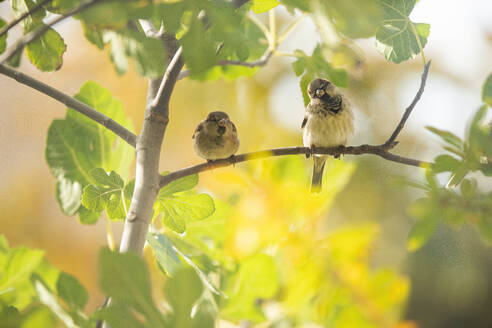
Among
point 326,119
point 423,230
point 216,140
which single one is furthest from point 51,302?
point 326,119

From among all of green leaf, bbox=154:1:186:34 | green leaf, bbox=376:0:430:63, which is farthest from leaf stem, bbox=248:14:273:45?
green leaf, bbox=154:1:186:34

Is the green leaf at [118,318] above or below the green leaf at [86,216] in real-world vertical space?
below

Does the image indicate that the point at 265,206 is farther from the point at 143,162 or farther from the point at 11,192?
the point at 11,192

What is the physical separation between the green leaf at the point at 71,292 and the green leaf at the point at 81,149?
0.14m

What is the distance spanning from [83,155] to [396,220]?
3.25m

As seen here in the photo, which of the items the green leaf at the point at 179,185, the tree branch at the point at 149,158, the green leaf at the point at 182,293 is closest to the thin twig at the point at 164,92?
the tree branch at the point at 149,158

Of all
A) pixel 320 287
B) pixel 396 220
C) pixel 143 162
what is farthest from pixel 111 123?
pixel 396 220

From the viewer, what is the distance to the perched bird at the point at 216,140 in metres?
1.55

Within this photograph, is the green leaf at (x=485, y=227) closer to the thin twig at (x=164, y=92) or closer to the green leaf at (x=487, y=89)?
the green leaf at (x=487, y=89)

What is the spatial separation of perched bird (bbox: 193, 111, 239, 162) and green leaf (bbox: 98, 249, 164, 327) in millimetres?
1178

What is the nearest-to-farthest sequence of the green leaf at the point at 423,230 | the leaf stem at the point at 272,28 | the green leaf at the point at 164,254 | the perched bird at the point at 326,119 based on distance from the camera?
the green leaf at the point at 423,230 → the green leaf at the point at 164,254 → the leaf stem at the point at 272,28 → the perched bird at the point at 326,119

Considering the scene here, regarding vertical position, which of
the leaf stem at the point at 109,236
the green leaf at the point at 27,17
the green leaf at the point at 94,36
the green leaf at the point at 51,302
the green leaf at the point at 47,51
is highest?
the green leaf at the point at 27,17

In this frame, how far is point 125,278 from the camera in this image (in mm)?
369

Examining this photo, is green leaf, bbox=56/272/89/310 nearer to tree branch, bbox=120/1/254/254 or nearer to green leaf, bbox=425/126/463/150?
tree branch, bbox=120/1/254/254
